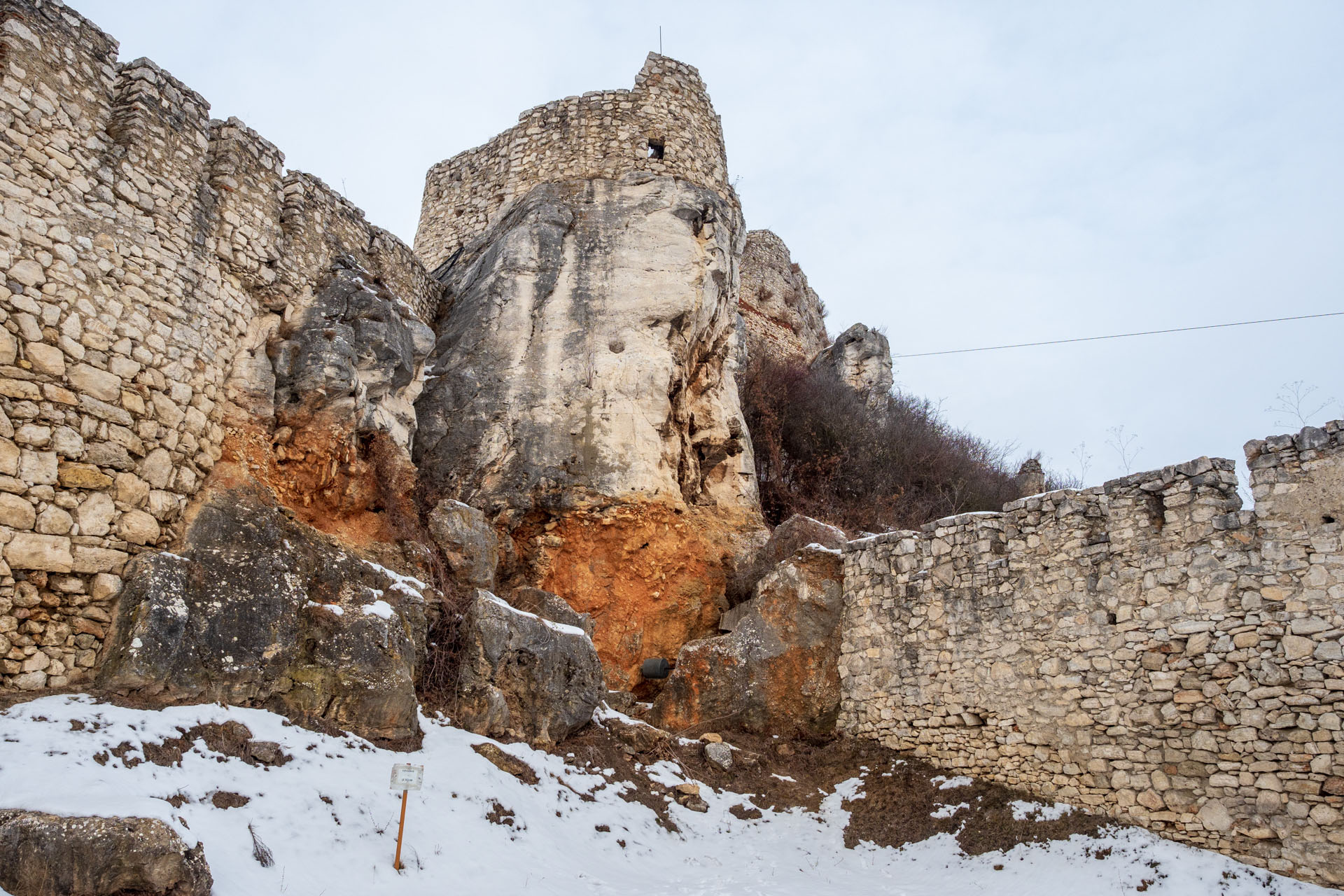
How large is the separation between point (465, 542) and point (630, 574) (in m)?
2.80

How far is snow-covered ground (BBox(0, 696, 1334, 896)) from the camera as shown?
17.8 ft

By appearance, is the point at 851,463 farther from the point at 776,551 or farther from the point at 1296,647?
the point at 1296,647

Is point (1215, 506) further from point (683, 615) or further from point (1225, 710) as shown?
point (683, 615)

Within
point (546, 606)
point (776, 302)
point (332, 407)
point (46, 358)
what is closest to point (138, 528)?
point (46, 358)

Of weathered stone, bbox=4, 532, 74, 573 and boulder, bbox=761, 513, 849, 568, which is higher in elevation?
boulder, bbox=761, 513, 849, 568

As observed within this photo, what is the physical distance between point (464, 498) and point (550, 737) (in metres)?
4.23

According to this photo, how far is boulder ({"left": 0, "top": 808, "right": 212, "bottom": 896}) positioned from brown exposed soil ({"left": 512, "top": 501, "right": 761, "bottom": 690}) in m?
6.92

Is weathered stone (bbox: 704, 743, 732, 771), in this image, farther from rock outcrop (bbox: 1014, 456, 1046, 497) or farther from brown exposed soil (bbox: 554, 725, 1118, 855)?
rock outcrop (bbox: 1014, 456, 1046, 497)

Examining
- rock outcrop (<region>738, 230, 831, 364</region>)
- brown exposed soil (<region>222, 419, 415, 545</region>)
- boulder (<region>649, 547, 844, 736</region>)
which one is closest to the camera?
brown exposed soil (<region>222, 419, 415, 545</region>)

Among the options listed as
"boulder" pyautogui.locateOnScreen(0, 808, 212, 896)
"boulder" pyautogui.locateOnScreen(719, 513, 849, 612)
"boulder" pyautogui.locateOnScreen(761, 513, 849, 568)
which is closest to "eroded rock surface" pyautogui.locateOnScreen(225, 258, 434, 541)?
"boulder" pyautogui.locateOnScreen(0, 808, 212, 896)

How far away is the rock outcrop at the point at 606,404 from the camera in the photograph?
39.3 feet

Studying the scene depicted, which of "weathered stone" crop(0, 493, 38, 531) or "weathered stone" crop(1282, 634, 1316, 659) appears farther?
"weathered stone" crop(1282, 634, 1316, 659)

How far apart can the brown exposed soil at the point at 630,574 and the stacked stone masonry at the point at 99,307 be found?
459 cm

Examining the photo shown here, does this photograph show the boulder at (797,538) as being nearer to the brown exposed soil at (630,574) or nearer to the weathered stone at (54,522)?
the brown exposed soil at (630,574)
